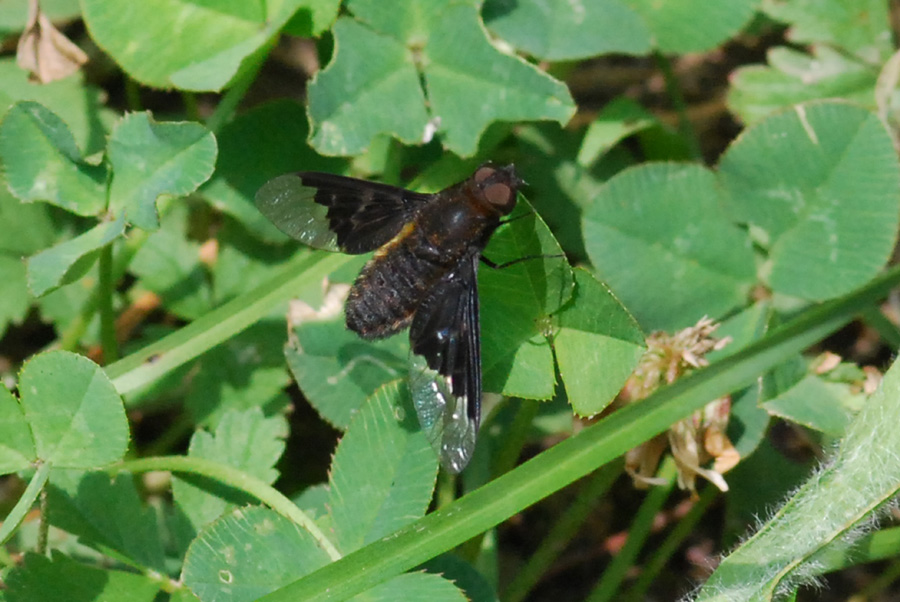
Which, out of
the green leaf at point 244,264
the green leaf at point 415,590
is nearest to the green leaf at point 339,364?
the green leaf at point 244,264

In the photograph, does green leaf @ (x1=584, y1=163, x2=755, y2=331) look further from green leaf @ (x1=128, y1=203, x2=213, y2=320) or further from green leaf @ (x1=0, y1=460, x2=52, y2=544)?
green leaf @ (x1=0, y1=460, x2=52, y2=544)

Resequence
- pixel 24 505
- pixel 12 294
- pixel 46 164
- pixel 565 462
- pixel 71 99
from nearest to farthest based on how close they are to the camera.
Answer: pixel 24 505
pixel 565 462
pixel 46 164
pixel 12 294
pixel 71 99

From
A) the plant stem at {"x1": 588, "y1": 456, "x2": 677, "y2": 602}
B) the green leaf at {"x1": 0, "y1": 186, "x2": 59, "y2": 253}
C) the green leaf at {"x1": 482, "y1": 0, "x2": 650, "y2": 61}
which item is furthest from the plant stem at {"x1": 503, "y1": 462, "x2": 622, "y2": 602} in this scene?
the green leaf at {"x1": 0, "y1": 186, "x2": 59, "y2": 253}

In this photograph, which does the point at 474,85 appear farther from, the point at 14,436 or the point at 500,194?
the point at 14,436

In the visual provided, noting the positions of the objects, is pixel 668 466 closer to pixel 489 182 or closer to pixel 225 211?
pixel 489 182

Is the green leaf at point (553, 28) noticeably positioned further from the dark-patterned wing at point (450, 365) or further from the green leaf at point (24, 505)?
the green leaf at point (24, 505)

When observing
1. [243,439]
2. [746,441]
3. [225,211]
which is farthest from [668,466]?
[225,211]

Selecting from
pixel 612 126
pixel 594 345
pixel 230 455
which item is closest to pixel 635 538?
pixel 594 345
